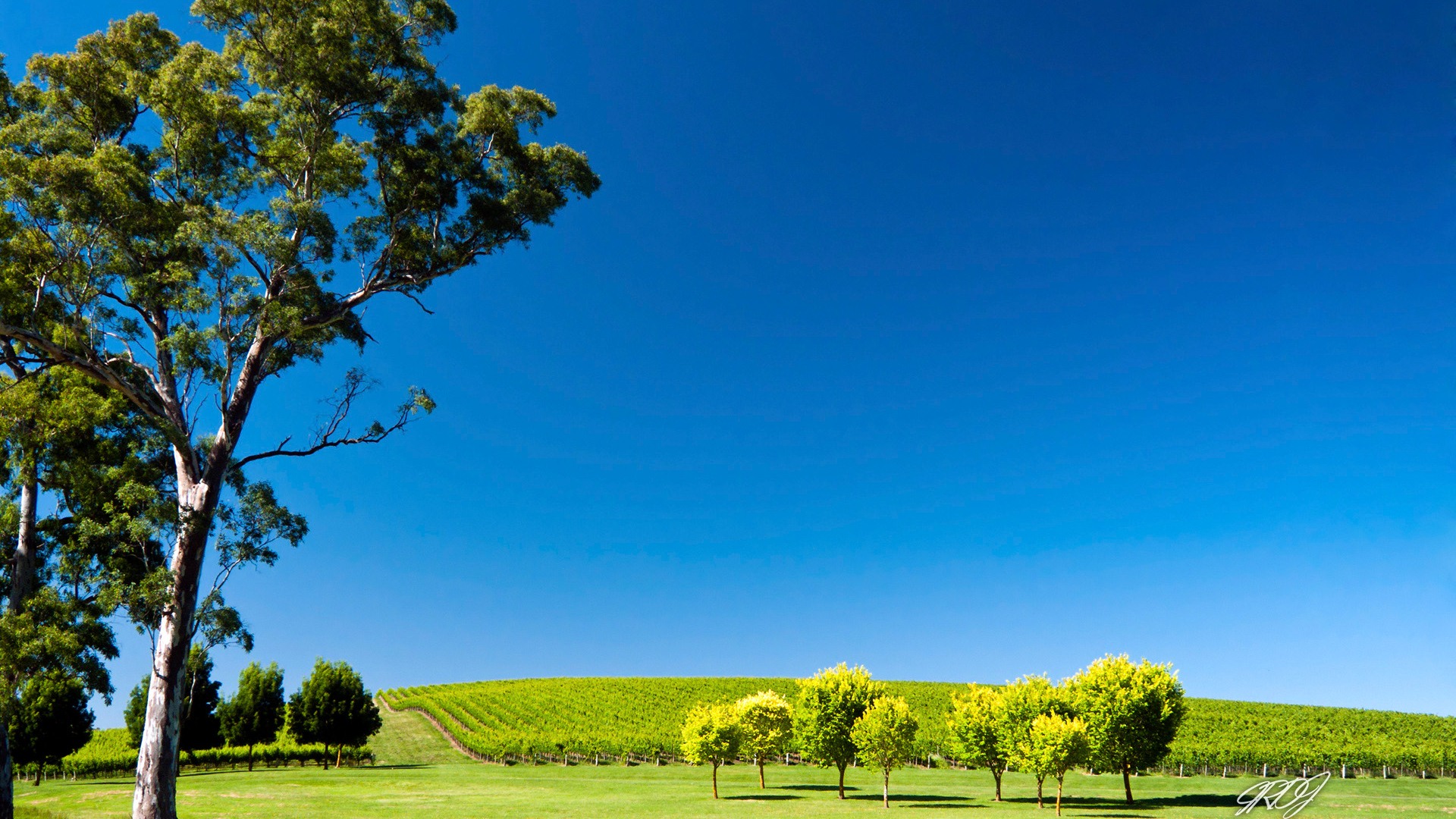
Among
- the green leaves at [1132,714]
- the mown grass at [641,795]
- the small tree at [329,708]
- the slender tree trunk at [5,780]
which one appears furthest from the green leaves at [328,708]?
the green leaves at [1132,714]

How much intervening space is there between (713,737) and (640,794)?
6.46 metres

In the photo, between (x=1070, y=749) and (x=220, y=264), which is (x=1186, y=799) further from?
(x=220, y=264)

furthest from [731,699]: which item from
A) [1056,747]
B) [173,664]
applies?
[173,664]

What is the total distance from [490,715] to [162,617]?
91.5m

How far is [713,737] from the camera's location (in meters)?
51.3

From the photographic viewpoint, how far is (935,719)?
4149 inches

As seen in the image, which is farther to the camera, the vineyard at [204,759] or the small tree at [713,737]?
the vineyard at [204,759]

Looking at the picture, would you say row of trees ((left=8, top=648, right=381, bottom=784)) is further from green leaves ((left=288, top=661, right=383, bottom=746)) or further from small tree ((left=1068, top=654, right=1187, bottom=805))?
small tree ((left=1068, top=654, right=1187, bottom=805))

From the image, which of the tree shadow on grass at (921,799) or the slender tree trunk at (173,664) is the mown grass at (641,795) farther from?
the slender tree trunk at (173,664)

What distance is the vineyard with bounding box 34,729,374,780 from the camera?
61.7 meters

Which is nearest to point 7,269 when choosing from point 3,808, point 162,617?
point 162,617

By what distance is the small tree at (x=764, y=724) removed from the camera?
175 feet

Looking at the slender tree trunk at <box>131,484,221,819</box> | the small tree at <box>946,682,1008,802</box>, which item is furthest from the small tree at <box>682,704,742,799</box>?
the slender tree trunk at <box>131,484,221,819</box>

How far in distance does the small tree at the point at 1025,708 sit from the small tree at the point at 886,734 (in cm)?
670
